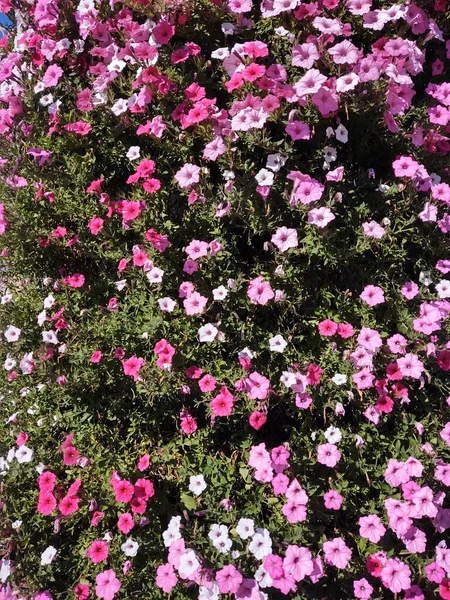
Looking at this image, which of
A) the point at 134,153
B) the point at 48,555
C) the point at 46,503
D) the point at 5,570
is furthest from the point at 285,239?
the point at 5,570

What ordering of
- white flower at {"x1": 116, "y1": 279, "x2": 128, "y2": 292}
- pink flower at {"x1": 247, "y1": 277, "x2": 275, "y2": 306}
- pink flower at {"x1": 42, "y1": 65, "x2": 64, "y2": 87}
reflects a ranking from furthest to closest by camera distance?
pink flower at {"x1": 42, "y1": 65, "x2": 64, "y2": 87}, white flower at {"x1": 116, "y1": 279, "x2": 128, "y2": 292}, pink flower at {"x1": 247, "y1": 277, "x2": 275, "y2": 306}

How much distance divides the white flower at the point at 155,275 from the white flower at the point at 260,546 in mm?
1168

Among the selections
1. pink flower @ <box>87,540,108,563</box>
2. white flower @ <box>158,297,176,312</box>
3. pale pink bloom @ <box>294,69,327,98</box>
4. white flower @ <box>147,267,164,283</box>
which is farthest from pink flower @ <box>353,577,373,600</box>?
pale pink bloom @ <box>294,69,327,98</box>

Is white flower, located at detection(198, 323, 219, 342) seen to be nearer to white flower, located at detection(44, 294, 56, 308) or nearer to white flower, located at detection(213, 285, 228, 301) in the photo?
white flower, located at detection(213, 285, 228, 301)

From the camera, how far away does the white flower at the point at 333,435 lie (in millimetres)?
2289

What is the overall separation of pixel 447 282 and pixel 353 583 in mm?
1368

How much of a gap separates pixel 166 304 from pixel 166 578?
3.75ft

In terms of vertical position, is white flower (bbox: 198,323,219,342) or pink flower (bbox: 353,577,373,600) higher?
white flower (bbox: 198,323,219,342)

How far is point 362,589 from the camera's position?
A: 2.19 m

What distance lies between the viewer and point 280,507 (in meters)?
2.30

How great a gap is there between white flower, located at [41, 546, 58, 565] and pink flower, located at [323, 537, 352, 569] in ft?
3.87

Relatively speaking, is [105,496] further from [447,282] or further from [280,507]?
[447,282]

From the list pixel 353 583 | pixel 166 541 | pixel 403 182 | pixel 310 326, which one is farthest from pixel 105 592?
pixel 403 182

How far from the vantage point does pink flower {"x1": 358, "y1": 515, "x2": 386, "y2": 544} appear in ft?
7.26
